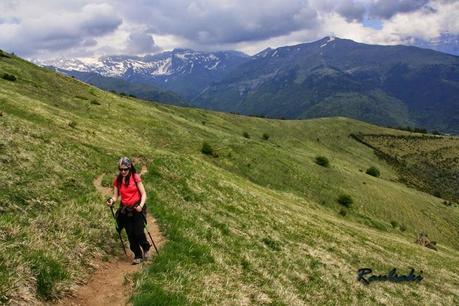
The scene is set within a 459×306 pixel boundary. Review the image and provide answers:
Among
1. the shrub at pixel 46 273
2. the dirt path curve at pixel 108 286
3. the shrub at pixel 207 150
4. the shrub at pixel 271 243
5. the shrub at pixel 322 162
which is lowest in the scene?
the shrub at pixel 322 162

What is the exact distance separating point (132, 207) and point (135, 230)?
0.77m

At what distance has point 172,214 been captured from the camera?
19.8 m

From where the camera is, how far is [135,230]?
46.9 ft

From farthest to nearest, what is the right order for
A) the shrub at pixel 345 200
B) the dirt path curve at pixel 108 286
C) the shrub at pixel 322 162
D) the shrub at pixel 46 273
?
1. the shrub at pixel 322 162
2. the shrub at pixel 345 200
3. the dirt path curve at pixel 108 286
4. the shrub at pixel 46 273

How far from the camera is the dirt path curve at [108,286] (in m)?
11.2

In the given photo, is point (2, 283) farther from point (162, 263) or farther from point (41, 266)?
point (162, 263)

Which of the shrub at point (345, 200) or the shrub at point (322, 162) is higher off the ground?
the shrub at point (322, 162)

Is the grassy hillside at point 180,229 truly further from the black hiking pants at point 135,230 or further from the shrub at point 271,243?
the black hiking pants at point 135,230

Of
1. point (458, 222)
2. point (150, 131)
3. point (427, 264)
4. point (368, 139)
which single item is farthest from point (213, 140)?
point (368, 139)

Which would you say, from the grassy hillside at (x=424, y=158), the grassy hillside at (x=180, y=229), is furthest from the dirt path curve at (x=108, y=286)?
the grassy hillside at (x=424, y=158)

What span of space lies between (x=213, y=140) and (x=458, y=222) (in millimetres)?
48236

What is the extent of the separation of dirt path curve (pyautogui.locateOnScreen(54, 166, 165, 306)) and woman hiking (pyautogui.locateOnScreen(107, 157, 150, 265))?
61cm

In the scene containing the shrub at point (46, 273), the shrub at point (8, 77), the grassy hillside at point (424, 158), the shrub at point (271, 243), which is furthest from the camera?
the grassy hillside at point (424, 158)

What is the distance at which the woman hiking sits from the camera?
1428cm
